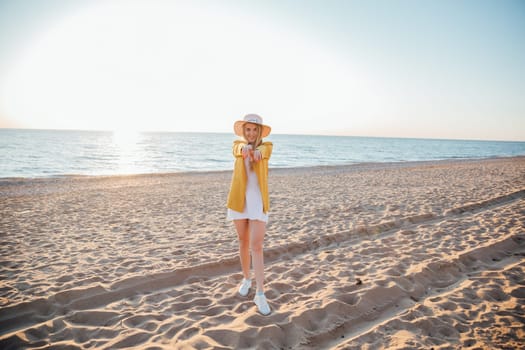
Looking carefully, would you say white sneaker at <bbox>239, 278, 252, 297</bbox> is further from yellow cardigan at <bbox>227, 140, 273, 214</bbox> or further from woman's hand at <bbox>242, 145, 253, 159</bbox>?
woman's hand at <bbox>242, 145, 253, 159</bbox>

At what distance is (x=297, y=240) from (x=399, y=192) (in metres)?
6.71

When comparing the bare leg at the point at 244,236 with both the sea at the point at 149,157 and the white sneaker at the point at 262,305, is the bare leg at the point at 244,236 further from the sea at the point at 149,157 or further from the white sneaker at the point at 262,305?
the sea at the point at 149,157

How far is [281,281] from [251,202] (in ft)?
5.13

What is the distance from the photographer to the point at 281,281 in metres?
4.03

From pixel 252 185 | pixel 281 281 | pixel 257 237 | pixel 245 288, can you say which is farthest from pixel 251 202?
pixel 281 281

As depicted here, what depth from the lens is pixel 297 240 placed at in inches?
222

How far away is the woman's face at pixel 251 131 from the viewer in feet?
10.2

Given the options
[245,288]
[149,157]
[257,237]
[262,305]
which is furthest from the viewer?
[149,157]

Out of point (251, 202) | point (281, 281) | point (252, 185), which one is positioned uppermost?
point (252, 185)

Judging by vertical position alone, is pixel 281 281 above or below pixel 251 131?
below

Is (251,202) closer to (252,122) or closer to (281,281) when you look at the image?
(252,122)

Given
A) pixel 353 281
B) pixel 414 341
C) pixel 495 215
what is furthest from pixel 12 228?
pixel 495 215

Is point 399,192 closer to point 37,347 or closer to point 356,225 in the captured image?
point 356,225

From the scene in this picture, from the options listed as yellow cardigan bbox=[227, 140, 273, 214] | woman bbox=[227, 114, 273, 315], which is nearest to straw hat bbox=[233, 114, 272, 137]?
woman bbox=[227, 114, 273, 315]
